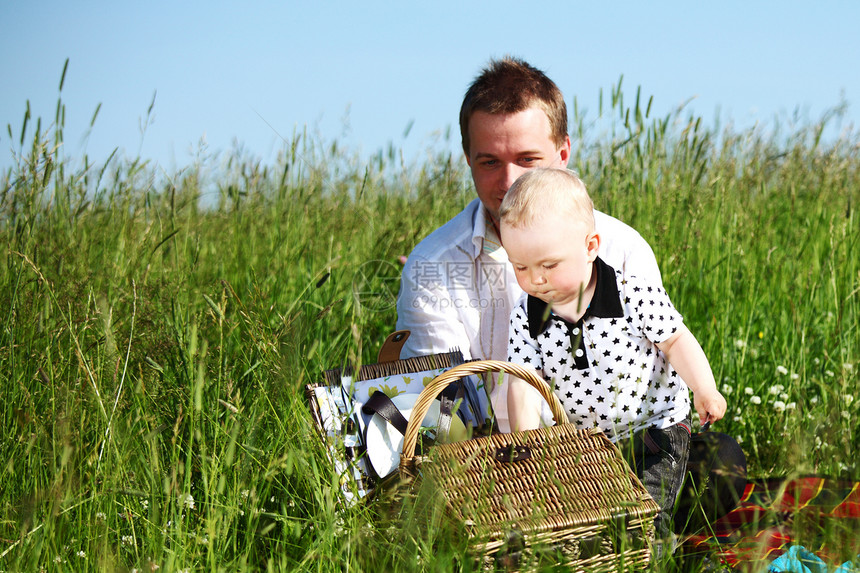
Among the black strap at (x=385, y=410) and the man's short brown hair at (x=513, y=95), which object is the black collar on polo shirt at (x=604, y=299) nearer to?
the black strap at (x=385, y=410)

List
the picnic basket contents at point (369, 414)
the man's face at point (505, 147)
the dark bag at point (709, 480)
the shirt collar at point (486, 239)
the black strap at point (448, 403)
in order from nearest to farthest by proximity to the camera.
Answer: the picnic basket contents at point (369, 414), the black strap at point (448, 403), the dark bag at point (709, 480), the man's face at point (505, 147), the shirt collar at point (486, 239)

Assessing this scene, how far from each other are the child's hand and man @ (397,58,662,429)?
2.22ft

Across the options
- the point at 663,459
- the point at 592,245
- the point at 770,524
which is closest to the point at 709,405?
the point at 663,459

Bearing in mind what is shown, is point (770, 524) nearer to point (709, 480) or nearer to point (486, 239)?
point (709, 480)

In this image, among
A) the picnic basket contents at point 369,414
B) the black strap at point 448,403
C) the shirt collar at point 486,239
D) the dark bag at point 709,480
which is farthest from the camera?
the shirt collar at point 486,239

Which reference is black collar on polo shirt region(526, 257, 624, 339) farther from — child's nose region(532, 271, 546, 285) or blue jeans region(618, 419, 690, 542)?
blue jeans region(618, 419, 690, 542)

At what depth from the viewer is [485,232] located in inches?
107

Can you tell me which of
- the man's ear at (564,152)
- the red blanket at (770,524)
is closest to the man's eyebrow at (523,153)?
the man's ear at (564,152)

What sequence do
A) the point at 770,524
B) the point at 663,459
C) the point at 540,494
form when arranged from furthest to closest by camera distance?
the point at 663,459
the point at 770,524
the point at 540,494

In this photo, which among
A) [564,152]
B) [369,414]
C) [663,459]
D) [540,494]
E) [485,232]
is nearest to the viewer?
[540,494]

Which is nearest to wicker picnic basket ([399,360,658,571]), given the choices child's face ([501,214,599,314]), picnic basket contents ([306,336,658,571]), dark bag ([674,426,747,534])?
picnic basket contents ([306,336,658,571])

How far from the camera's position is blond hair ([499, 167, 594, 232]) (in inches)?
75.1

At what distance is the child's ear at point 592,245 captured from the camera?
1.99 m

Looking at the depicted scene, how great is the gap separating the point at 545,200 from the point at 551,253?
14 cm
